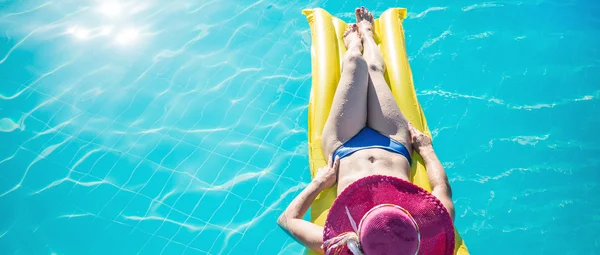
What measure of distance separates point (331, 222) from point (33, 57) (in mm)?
4035

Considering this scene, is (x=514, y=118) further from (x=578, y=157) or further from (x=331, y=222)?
(x=331, y=222)

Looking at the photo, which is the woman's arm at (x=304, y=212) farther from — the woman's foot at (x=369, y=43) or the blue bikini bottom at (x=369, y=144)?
the woman's foot at (x=369, y=43)

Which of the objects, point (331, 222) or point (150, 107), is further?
point (150, 107)

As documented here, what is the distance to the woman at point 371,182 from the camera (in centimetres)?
243

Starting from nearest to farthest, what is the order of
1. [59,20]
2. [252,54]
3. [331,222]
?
[331,222]
[252,54]
[59,20]

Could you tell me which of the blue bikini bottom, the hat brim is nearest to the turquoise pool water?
the blue bikini bottom

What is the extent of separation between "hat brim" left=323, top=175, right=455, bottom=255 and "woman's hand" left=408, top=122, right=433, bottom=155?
2.33 ft

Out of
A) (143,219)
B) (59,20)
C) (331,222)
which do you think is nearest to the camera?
(331,222)

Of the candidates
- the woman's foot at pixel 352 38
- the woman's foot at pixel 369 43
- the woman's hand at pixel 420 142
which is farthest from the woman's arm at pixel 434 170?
the woman's foot at pixel 352 38

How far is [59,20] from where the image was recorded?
571cm

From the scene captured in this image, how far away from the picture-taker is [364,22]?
4.43 metres

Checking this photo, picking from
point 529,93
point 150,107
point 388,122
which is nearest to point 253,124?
point 150,107

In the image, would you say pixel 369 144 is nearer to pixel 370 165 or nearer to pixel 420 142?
pixel 370 165

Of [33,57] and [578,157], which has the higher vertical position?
[33,57]
